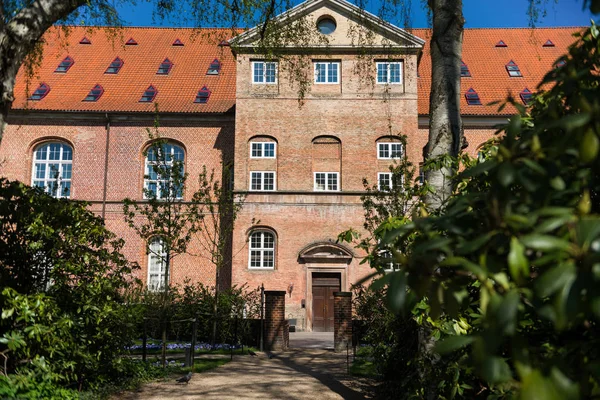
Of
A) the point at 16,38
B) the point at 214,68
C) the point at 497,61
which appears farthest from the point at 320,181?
the point at 16,38

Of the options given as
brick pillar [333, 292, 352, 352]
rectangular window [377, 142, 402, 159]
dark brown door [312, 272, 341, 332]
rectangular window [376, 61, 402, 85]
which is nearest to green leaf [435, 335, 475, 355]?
brick pillar [333, 292, 352, 352]

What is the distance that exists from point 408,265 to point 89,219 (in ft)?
25.1

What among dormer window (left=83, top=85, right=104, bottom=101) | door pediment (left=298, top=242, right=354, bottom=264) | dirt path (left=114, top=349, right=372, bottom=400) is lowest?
dirt path (left=114, top=349, right=372, bottom=400)

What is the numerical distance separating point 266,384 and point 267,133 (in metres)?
18.0

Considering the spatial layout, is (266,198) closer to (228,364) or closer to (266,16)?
(228,364)

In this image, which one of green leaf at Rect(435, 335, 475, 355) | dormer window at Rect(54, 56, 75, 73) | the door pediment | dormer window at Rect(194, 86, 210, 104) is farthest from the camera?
dormer window at Rect(54, 56, 75, 73)

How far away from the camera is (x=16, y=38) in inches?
244

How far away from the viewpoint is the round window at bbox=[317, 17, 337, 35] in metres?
27.5

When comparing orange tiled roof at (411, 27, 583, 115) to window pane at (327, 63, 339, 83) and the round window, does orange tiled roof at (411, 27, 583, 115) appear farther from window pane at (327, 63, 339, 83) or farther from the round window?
the round window

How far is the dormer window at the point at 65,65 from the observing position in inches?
1259

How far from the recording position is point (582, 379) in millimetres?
1400

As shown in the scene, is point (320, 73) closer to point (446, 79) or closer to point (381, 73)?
point (381, 73)

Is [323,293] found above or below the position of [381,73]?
below

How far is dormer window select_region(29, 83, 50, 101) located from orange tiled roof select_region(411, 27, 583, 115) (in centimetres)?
1872
